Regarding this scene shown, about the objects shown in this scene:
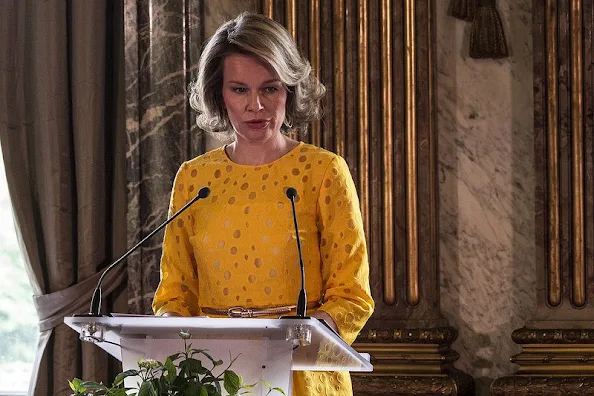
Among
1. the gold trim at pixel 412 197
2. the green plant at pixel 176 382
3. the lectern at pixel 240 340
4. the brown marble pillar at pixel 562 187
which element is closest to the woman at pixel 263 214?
the lectern at pixel 240 340

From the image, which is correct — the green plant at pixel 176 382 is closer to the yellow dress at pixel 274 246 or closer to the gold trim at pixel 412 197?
the yellow dress at pixel 274 246

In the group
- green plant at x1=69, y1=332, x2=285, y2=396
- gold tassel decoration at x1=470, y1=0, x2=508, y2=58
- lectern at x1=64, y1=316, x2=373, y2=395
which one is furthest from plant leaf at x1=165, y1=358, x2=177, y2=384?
gold tassel decoration at x1=470, y1=0, x2=508, y2=58

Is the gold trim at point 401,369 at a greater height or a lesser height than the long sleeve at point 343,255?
lesser

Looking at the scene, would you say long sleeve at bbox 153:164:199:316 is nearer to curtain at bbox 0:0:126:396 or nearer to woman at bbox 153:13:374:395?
woman at bbox 153:13:374:395

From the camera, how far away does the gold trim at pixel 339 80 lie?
4508 millimetres

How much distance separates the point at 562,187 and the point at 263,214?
6.31 feet

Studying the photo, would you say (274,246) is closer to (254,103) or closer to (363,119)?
(254,103)

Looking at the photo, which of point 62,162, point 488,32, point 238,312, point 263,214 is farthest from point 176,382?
point 62,162

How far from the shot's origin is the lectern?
2002 mm

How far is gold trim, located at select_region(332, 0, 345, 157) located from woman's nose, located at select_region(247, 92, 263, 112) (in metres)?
1.75

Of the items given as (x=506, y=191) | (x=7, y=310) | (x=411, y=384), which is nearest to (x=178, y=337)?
(x=411, y=384)

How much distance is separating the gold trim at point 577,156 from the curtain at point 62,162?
6.07 feet

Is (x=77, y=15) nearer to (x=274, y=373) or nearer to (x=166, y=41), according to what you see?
(x=166, y=41)

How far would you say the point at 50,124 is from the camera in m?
4.82
